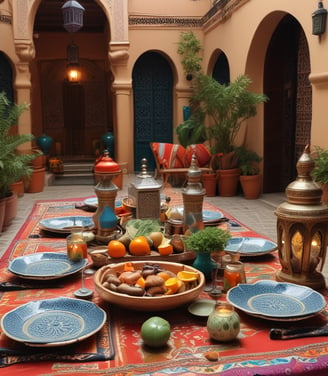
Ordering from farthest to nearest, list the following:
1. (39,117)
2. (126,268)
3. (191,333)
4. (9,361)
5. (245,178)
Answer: (39,117) < (245,178) < (126,268) < (191,333) < (9,361)

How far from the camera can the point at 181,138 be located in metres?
9.65

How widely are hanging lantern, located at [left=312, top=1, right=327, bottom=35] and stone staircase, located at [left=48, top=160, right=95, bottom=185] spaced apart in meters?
6.01

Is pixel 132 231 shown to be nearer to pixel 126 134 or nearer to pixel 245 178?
pixel 245 178

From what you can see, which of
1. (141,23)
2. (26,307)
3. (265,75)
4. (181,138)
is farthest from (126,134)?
(26,307)

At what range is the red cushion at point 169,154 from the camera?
867 centimetres

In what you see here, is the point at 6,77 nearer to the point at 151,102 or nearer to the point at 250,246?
the point at 151,102

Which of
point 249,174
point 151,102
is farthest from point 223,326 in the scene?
point 151,102

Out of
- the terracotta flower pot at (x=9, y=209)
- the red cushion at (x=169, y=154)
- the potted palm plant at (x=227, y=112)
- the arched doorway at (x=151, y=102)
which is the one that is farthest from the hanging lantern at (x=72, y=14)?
the arched doorway at (x=151, y=102)

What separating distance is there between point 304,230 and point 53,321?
1.31m

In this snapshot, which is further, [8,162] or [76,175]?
[76,175]

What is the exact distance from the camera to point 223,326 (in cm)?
188

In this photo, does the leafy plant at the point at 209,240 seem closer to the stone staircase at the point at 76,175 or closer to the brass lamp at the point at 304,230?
the brass lamp at the point at 304,230

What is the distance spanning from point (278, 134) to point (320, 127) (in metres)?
2.33

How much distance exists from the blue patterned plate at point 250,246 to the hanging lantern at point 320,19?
11.1 ft
